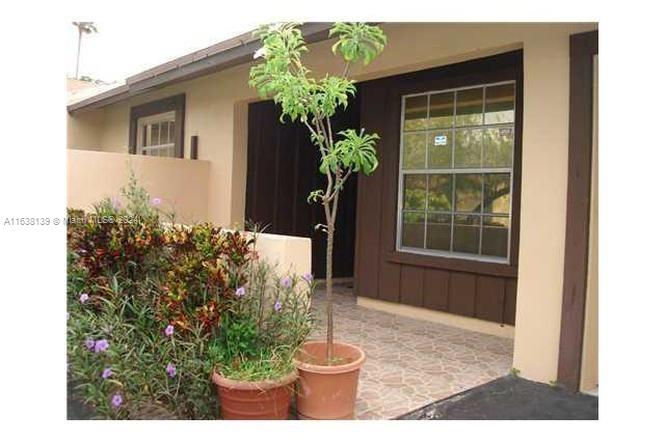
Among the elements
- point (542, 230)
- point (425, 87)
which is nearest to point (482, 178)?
point (425, 87)

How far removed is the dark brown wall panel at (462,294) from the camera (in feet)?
18.2

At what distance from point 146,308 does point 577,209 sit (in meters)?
3.04

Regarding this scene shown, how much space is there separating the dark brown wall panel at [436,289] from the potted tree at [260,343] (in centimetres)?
275

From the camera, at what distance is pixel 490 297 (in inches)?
213

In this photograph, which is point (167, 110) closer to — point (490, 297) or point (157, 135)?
point (157, 135)

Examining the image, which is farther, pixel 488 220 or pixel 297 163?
pixel 297 163

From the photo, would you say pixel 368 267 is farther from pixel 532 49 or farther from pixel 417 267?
pixel 532 49

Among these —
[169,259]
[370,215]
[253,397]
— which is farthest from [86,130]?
[253,397]

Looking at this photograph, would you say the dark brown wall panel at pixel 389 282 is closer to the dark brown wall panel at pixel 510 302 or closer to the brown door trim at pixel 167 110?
the dark brown wall panel at pixel 510 302

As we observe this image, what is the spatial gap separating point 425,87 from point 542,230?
257cm

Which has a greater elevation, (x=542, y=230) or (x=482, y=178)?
(x=482, y=178)

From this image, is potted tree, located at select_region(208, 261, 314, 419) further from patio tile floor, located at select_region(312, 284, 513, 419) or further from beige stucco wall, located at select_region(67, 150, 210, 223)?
beige stucco wall, located at select_region(67, 150, 210, 223)
